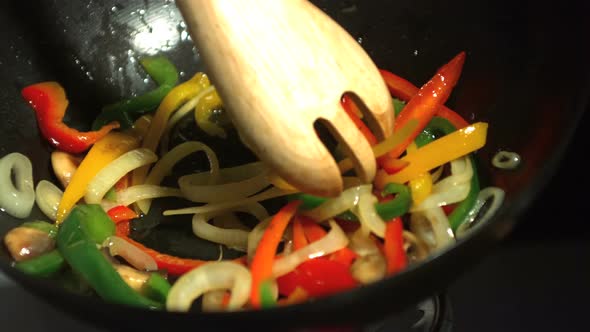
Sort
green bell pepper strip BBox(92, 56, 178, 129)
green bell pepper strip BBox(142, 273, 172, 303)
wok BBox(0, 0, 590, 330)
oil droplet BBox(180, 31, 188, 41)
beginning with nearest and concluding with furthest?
wok BBox(0, 0, 590, 330)
green bell pepper strip BBox(142, 273, 172, 303)
green bell pepper strip BBox(92, 56, 178, 129)
oil droplet BBox(180, 31, 188, 41)

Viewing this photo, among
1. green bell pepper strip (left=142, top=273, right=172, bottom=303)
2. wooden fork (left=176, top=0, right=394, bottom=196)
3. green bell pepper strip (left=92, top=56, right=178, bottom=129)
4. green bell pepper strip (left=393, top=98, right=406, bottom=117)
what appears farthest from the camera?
green bell pepper strip (left=92, top=56, right=178, bottom=129)

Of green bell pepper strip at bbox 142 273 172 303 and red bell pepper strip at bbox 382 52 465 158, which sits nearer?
green bell pepper strip at bbox 142 273 172 303

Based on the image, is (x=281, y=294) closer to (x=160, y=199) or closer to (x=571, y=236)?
(x=160, y=199)

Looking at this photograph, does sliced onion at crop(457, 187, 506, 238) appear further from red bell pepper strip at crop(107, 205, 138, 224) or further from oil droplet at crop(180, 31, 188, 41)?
oil droplet at crop(180, 31, 188, 41)

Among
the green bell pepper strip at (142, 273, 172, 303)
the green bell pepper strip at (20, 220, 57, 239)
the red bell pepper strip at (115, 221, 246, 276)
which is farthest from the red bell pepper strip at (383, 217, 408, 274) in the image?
the green bell pepper strip at (20, 220, 57, 239)

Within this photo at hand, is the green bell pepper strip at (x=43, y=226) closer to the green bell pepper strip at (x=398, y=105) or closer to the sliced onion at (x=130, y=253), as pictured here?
the sliced onion at (x=130, y=253)

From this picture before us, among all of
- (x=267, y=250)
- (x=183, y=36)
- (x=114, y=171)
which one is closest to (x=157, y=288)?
(x=267, y=250)

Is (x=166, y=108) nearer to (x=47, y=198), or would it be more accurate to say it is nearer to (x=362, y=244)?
(x=47, y=198)
